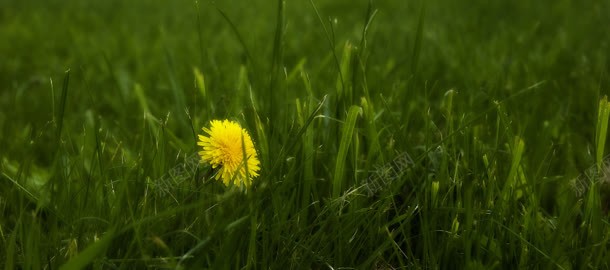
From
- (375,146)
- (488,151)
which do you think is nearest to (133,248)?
(375,146)

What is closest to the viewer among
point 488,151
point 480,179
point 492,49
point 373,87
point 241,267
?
point 241,267

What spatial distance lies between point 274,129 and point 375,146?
9.9 inches

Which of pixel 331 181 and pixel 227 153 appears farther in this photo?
pixel 331 181

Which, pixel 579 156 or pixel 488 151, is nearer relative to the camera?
pixel 488 151

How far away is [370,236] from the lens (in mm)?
1304

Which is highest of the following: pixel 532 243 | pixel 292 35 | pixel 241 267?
pixel 292 35

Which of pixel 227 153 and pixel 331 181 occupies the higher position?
pixel 227 153

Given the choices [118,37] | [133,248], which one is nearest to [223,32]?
[118,37]

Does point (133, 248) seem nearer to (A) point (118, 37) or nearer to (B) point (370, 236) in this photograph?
(B) point (370, 236)

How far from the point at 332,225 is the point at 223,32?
257 cm

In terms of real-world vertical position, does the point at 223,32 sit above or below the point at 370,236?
above

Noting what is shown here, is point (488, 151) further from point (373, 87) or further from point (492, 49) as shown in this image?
point (492, 49)

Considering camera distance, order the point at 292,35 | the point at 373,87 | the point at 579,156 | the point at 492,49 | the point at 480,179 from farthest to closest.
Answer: the point at 292,35 → the point at 492,49 → the point at 373,87 → the point at 579,156 → the point at 480,179

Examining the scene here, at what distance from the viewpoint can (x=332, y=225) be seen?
1316 mm
